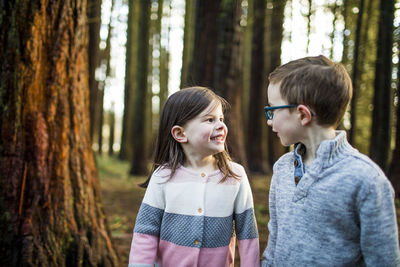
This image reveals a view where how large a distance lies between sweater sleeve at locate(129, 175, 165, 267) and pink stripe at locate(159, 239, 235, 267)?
0.07 metres

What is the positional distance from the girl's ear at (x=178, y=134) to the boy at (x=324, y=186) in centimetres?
57

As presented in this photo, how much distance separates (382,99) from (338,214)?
6.16 metres

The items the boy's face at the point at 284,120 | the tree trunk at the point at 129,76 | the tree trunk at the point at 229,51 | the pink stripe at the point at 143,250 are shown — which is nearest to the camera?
the boy's face at the point at 284,120

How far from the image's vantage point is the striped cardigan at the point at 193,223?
82.7 inches

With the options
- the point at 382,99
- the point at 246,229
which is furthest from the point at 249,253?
the point at 382,99

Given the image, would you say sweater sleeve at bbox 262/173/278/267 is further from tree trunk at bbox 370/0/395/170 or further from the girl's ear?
tree trunk at bbox 370/0/395/170

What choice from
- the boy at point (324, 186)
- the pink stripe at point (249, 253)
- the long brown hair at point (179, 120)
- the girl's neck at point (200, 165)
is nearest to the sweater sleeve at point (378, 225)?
the boy at point (324, 186)

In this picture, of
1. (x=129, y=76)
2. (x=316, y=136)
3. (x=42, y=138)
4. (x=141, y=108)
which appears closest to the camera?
(x=316, y=136)

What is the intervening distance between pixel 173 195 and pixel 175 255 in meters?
0.35

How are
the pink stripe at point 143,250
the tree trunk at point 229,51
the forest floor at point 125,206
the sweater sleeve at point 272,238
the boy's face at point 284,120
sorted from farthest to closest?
the tree trunk at point 229,51 < the forest floor at point 125,206 < the pink stripe at point 143,250 < the sweater sleeve at point 272,238 < the boy's face at point 284,120

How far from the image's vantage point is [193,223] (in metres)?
2.09

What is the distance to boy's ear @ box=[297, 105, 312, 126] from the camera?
1784 mm

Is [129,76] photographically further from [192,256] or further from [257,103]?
[192,256]

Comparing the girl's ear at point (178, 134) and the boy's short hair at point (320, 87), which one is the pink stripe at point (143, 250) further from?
the boy's short hair at point (320, 87)
